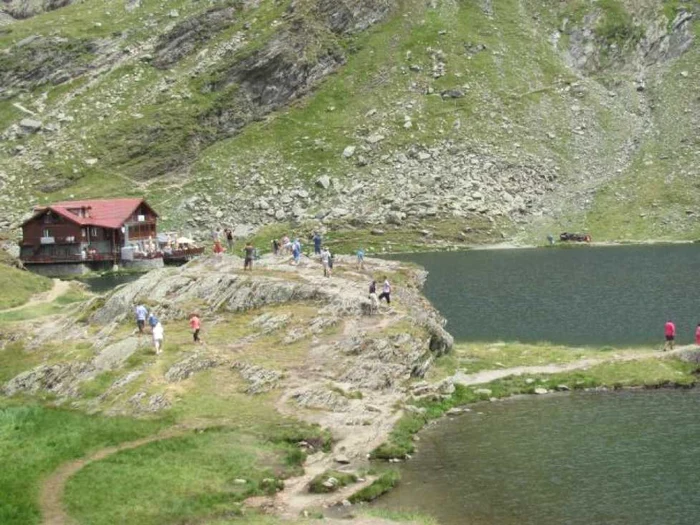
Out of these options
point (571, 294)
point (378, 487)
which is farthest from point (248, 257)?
point (571, 294)

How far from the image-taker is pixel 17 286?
10338cm

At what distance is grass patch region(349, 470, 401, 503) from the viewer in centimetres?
3734

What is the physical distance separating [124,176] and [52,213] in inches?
1257

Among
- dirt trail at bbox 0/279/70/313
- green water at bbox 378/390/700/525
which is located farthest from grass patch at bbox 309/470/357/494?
dirt trail at bbox 0/279/70/313

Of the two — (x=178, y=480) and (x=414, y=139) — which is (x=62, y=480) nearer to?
(x=178, y=480)

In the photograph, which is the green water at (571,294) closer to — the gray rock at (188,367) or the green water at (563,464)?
the green water at (563,464)

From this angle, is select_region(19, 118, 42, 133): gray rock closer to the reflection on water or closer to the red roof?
the red roof

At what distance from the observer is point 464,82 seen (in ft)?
612

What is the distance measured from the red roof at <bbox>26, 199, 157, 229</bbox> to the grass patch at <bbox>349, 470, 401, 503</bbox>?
4632 inches

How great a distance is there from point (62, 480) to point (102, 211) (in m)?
122

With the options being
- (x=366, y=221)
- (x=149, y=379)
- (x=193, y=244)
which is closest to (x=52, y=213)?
(x=193, y=244)

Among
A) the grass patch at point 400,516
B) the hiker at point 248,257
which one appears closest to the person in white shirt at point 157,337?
the hiker at point 248,257

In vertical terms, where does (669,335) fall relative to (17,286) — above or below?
below

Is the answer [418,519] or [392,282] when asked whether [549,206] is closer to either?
[392,282]
